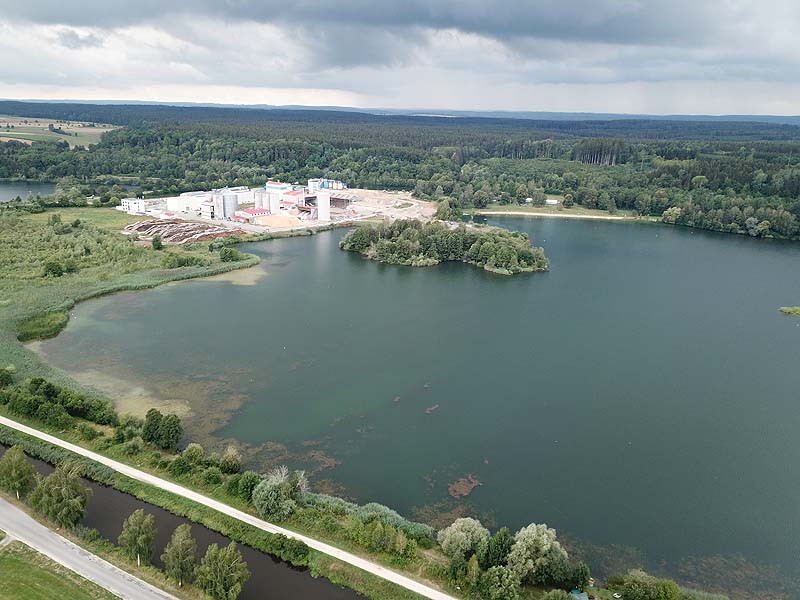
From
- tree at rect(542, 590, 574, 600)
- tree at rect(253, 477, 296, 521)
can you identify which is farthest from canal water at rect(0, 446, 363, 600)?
tree at rect(542, 590, 574, 600)

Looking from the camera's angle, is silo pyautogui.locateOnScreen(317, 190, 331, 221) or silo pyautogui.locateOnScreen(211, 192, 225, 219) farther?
silo pyautogui.locateOnScreen(317, 190, 331, 221)

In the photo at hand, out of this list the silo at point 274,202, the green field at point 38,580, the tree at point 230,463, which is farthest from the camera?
the silo at point 274,202

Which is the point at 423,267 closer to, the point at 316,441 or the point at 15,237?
the point at 316,441

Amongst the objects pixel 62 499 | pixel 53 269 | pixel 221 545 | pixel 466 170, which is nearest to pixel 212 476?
pixel 221 545

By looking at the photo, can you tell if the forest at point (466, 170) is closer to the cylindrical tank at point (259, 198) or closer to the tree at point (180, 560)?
the cylindrical tank at point (259, 198)

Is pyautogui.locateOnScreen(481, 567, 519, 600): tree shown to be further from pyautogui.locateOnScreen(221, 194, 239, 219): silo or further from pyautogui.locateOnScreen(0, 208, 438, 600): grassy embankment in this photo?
pyautogui.locateOnScreen(221, 194, 239, 219): silo

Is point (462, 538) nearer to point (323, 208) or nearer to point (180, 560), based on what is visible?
point (180, 560)

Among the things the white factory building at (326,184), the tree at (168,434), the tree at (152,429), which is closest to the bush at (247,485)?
the tree at (168,434)
